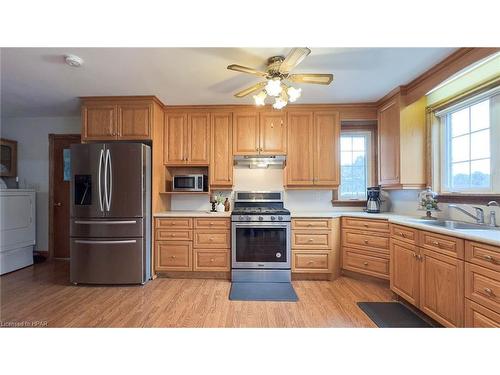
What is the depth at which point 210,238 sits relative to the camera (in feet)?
9.61

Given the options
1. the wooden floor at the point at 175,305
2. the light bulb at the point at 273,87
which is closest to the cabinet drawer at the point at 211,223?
the wooden floor at the point at 175,305

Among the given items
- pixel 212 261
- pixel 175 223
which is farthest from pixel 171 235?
pixel 212 261

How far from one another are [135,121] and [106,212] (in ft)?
4.00

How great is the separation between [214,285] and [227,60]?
8.16 feet

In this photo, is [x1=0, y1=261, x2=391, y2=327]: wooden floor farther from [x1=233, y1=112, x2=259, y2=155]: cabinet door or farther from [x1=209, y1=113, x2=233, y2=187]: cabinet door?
[x1=233, y1=112, x2=259, y2=155]: cabinet door

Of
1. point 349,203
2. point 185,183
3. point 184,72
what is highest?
point 184,72

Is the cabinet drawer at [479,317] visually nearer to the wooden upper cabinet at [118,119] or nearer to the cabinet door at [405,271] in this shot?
the cabinet door at [405,271]

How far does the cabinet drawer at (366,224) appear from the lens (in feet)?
8.68

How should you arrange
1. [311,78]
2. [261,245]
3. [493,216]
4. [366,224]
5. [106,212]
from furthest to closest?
[261,245] < [366,224] < [106,212] < [311,78] < [493,216]

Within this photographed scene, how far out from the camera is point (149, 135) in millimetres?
2912

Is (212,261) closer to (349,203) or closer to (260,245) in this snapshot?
(260,245)

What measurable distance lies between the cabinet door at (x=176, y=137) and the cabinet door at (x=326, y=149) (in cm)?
190

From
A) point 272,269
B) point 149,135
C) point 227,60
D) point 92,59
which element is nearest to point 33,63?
point 92,59
